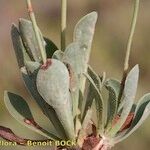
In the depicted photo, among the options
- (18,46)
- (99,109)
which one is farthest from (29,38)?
(99,109)

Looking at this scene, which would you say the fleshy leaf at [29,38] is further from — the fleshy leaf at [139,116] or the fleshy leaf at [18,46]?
the fleshy leaf at [139,116]

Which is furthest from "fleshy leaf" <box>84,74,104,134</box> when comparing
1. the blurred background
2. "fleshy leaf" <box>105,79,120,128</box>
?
the blurred background

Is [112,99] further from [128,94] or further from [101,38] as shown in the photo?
[101,38]

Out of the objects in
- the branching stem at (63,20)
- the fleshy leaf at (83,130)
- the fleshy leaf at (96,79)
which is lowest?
the fleshy leaf at (83,130)

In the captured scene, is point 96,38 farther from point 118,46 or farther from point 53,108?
point 53,108

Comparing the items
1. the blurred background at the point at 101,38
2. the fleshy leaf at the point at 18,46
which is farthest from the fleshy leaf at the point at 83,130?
the blurred background at the point at 101,38

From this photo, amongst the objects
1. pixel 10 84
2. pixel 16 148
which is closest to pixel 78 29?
pixel 16 148

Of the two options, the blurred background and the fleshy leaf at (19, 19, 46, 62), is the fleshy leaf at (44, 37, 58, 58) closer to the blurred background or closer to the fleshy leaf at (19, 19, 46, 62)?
the fleshy leaf at (19, 19, 46, 62)
